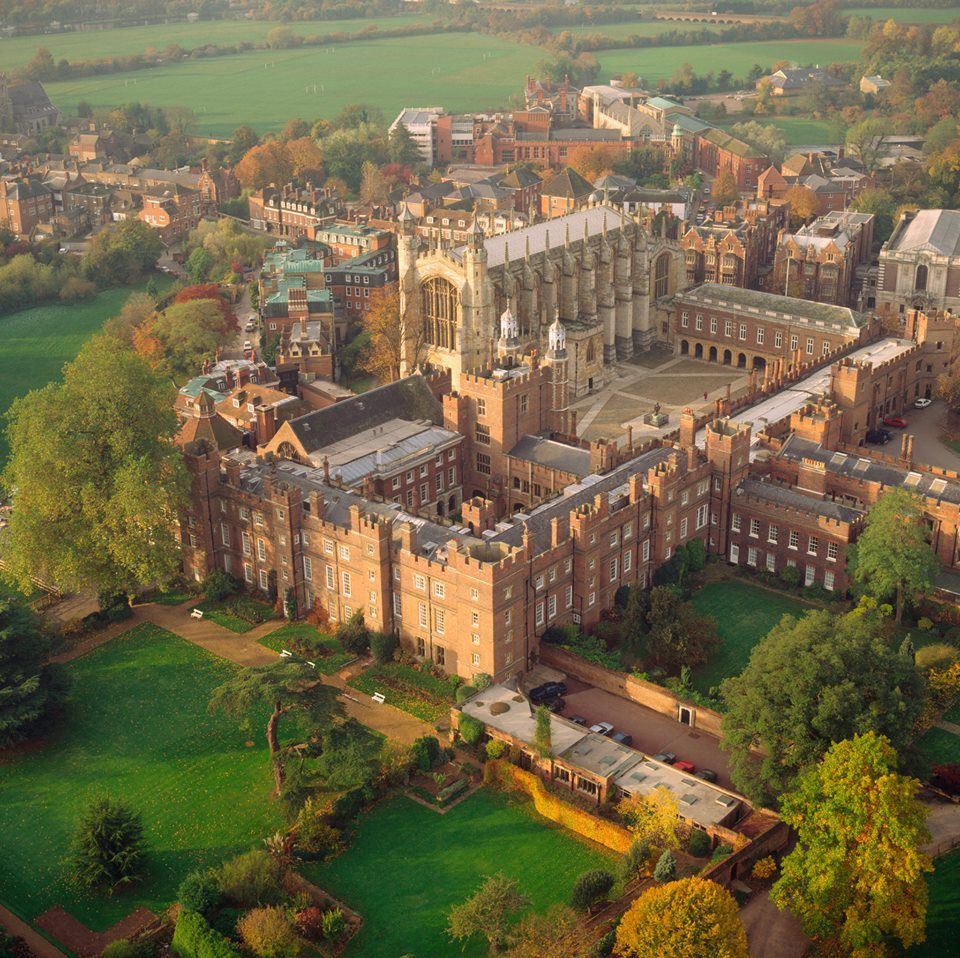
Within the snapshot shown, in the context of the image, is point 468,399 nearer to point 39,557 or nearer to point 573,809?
point 39,557

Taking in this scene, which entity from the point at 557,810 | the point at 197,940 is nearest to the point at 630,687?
the point at 557,810

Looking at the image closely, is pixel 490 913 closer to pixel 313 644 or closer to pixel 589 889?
pixel 589 889

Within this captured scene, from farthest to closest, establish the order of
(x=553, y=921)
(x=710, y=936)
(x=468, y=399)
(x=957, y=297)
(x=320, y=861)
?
1. (x=957, y=297)
2. (x=468, y=399)
3. (x=320, y=861)
4. (x=553, y=921)
5. (x=710, y=936)

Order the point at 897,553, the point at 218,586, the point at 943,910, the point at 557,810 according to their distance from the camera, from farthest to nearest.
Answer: the point at 218,586, the point at 897,553, the point at 557,810, the point at 943,910

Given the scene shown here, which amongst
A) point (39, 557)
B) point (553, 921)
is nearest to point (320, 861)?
point (553, 921)

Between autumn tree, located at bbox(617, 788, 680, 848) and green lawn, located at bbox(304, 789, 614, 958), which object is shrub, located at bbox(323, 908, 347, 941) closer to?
green lawn, located at bbox(304, 789, 614, 958)

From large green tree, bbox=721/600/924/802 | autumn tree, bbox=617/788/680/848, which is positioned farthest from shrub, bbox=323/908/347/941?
large green tree, bbox=721/600/924/802

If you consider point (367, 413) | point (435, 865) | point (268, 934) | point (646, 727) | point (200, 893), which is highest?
point (367, 413)
